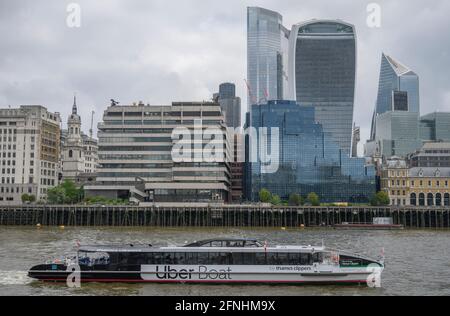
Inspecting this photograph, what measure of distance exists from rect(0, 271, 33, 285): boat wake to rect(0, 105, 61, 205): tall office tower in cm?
11640

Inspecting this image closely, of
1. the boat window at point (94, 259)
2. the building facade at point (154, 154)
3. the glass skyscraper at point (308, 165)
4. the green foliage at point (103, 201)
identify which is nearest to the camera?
the boat window at point (94, 259)

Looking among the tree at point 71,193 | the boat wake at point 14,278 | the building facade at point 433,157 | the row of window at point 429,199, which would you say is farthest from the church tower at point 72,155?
the boat wake at point 14,278

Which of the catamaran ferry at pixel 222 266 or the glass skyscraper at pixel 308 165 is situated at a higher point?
the glass skyscraper at pixel 308 165

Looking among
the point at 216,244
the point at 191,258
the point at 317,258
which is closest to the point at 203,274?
the point at 191,258

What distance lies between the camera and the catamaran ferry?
35.7m

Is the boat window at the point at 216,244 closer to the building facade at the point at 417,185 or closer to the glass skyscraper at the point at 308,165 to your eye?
the building facade at the point at 417,185

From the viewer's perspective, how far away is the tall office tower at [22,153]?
5955 inches

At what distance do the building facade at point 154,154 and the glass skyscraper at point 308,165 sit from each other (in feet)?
130

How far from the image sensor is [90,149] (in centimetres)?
19938

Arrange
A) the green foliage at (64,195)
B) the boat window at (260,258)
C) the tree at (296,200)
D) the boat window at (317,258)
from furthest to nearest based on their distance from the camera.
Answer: the tree at (296,200)
the green foliage at (64,195)
the boat window at (317,258)
the boat window at (260,258)
